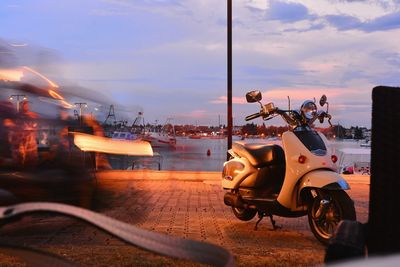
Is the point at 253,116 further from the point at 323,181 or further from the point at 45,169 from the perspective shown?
the point at 45,169

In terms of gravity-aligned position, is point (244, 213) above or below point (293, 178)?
below

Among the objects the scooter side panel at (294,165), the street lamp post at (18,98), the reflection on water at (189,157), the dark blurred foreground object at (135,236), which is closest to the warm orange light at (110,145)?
the reflection on water at (189,157)

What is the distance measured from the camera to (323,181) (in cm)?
619

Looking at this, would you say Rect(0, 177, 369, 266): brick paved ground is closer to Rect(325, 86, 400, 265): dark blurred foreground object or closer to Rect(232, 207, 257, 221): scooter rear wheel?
Rect(232, 207, 257, 221): scooter rear wheel

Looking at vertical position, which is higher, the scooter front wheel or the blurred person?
the blurred person

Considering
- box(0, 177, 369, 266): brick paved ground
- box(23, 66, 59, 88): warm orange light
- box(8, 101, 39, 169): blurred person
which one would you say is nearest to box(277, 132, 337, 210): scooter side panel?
box(0, 177, 369, 266): brick paved ground

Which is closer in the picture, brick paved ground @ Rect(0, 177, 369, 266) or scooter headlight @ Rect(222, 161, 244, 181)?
brick paved ground @ Rect(0, 177, 369, 266)

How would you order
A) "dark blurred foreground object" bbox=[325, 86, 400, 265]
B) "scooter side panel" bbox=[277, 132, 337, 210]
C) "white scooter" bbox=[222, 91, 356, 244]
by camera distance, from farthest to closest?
"scooter side panel" bbox=[277, 132, 337, 210]
"white scooter" bbox=[222, 91, 356, 244]
"dark blurred foreground object" bbox=[325, 86, 400, 265]

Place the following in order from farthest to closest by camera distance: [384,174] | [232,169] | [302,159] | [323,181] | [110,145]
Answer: [110,145] < [232,169] < [302,159] < [323,181] < [384,174]

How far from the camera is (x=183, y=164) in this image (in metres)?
17.9

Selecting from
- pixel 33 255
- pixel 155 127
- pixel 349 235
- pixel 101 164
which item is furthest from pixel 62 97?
pixel 155 127

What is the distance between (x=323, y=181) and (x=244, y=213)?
167 centimetres

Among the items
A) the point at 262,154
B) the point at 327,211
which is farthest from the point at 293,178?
the point at 262,154

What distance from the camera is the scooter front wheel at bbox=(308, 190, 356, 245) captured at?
6035mm
